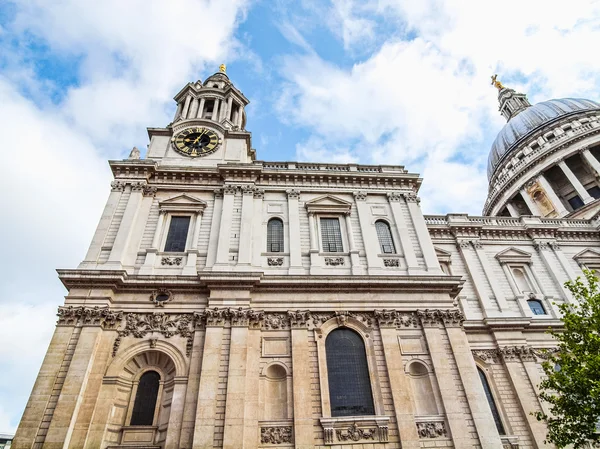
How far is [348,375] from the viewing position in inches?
674

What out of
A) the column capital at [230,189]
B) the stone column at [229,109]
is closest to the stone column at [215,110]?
the stone column at [229,109]

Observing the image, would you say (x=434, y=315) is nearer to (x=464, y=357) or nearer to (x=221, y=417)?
(x=464, y=357)

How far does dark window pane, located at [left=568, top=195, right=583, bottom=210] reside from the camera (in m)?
40.2

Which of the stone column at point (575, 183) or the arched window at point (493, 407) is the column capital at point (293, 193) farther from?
the stone column at point (575, 183)

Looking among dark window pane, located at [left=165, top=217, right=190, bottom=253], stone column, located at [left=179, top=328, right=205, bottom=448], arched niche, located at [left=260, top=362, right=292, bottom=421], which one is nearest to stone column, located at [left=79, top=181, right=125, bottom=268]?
dark window pane, located at [left=165, top=217, right=190, bottom=253]

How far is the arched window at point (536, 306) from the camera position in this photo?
997 inches

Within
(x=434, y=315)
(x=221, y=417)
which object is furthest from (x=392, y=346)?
(x=221, y=417)

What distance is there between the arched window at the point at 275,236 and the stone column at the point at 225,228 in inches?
89.3

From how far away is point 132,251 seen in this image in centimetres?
1988

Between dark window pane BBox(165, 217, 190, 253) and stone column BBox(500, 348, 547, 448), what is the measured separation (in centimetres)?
1949

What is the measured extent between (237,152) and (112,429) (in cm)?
1719

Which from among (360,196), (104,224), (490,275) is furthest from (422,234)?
(104,224)

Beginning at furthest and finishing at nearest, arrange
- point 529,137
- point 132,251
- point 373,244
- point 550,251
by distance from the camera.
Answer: point 529,137, point 550,251, point 373,244, point 132,251

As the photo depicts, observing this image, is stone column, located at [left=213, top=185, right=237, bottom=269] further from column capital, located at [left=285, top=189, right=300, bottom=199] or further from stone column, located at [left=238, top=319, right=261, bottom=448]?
stone column, located at [left=238, top=319, right=261, bottom=448]
